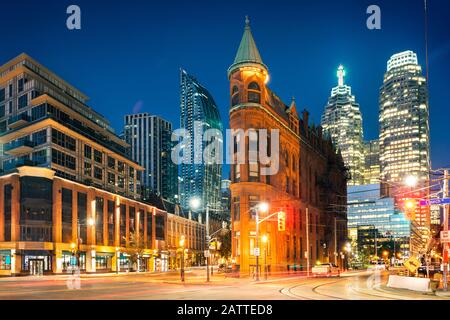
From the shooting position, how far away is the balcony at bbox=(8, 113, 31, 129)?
88.6 meters

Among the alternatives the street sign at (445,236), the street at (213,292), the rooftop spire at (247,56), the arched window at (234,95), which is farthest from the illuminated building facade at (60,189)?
the street sign at (445,236)

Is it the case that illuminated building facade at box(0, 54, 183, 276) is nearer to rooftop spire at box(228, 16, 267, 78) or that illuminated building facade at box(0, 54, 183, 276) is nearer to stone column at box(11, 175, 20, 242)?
stone column at box(11, 175, 20, 242)

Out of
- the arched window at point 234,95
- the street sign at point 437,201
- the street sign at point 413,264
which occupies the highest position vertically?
the arched window at point 234,95

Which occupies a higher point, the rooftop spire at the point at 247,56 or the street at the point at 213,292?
the rooftop spire at the point at 247,56

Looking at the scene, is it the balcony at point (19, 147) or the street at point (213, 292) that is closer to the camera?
the street at point (213, 292)

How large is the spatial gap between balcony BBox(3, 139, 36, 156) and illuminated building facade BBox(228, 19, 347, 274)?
37.3 m

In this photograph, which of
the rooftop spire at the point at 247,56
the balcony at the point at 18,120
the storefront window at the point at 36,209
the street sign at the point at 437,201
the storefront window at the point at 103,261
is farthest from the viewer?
the balcony at the point at 18,120

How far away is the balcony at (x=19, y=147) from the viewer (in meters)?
84.7

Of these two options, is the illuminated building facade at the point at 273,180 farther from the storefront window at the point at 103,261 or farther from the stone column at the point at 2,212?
the stone column at the point at 2,212

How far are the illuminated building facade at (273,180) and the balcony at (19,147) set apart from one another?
37.3m

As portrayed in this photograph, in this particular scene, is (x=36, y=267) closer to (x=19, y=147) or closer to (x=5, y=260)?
(x=5, y=260)

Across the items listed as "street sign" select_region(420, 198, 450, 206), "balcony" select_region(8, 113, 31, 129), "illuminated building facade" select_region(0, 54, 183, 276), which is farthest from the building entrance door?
"street sign" select_region(420, 198, 450, 206)

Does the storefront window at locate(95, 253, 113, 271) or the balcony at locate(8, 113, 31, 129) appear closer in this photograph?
the storefront window at locate(95, 253, 113, 271)
